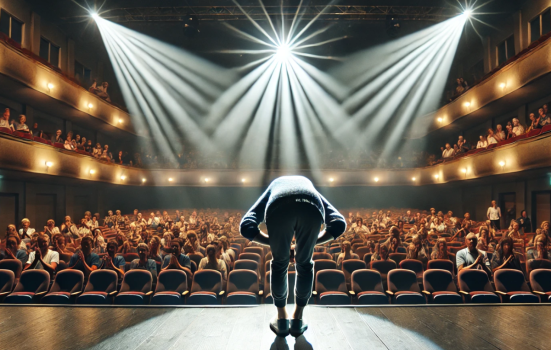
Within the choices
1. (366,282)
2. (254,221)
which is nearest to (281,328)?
(254,221)

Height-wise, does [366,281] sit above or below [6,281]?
below

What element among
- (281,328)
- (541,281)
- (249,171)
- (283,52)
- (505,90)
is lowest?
(541,281)

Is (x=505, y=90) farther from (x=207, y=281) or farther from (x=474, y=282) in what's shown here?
(x=207, y=281)

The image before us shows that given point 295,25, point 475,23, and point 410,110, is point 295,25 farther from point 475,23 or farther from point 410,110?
point 410,110

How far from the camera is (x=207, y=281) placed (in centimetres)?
504

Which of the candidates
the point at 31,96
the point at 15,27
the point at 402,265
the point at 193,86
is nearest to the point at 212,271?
the point at 402,265

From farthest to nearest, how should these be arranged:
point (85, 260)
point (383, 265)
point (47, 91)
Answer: point (47, 91)
point (383, 265)
point (85, 260)

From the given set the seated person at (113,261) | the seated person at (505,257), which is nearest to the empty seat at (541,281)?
the seated person at (505,257)

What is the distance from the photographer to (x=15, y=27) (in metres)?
13.0

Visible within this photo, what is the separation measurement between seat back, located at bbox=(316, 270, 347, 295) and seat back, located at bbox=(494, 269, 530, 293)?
230cm

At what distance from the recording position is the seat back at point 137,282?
4875 millimetres

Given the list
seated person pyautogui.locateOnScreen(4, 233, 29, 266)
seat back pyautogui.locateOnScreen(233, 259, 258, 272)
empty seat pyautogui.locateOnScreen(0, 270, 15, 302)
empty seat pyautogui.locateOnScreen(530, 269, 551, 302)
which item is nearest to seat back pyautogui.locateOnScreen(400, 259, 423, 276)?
empty seat pyautogui.locateOnScreen(530, 269, 551, 302)

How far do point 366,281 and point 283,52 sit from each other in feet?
47.5

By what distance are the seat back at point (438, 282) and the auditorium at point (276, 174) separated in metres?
0.03
